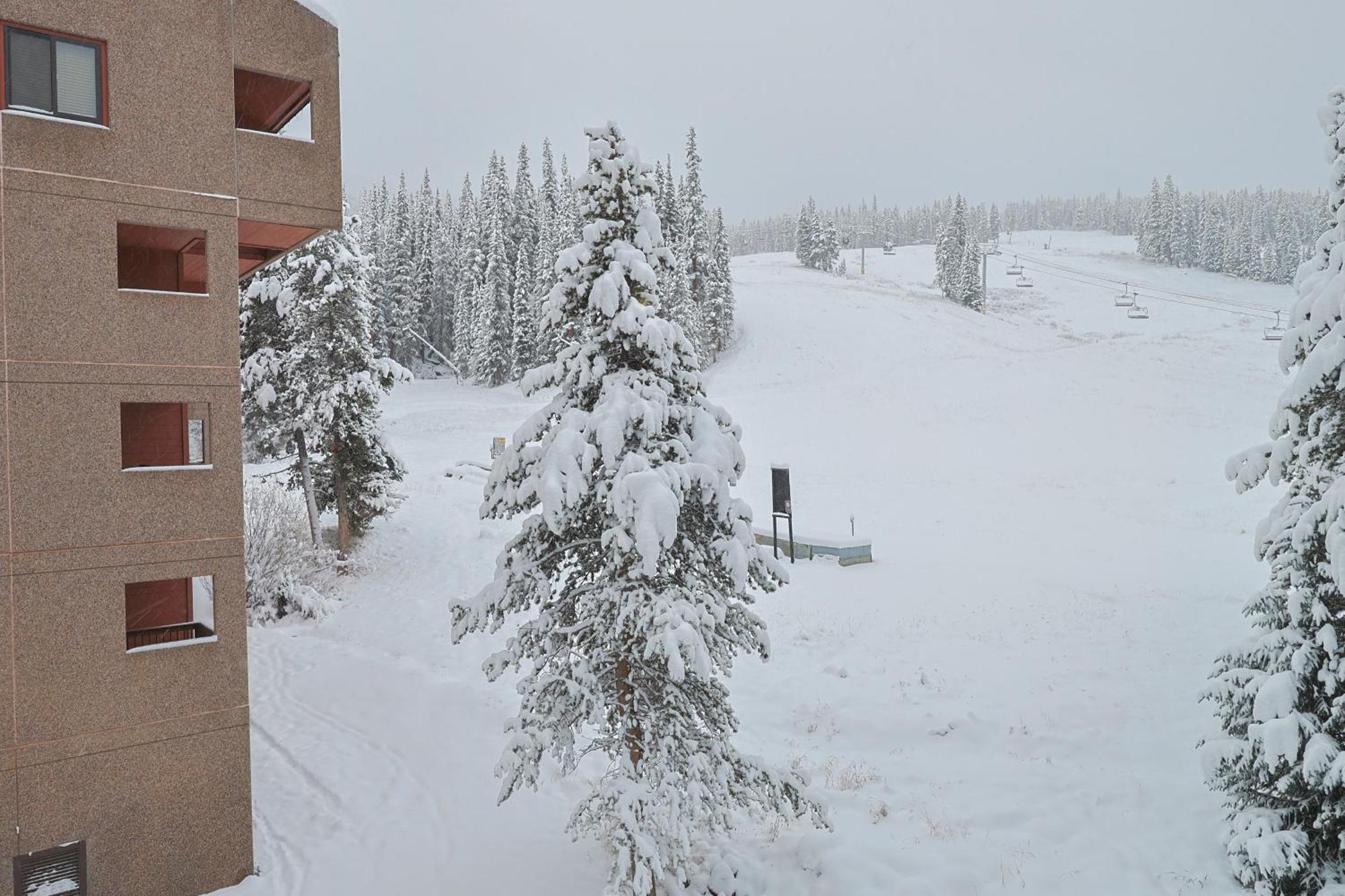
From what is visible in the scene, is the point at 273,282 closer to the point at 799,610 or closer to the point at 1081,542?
the point at 799,610

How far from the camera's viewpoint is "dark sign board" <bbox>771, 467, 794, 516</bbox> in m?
23.6

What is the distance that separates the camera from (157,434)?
469 inches

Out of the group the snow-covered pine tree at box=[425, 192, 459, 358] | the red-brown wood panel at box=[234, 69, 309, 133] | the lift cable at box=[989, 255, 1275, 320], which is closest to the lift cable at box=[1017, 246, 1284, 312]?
the lift cable at box=[989, 255, 1275, 320]

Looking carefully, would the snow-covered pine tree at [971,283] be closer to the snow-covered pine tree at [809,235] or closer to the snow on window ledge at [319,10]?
the snow-covered pine tree at [809,235]

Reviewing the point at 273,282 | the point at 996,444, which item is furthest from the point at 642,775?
the point at 996,444

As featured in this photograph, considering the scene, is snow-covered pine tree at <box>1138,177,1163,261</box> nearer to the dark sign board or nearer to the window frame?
the dark sign board

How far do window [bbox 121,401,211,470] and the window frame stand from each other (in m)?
3.60

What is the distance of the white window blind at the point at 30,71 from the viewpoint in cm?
871

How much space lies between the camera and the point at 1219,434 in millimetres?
40031

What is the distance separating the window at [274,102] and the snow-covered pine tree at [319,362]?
10974mm

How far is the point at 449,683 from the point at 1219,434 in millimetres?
39757

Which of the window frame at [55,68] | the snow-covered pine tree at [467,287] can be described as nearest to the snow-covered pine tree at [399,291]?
the snow-covered pine tree at [467,287]

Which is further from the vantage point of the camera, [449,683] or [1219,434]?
[1219,434]

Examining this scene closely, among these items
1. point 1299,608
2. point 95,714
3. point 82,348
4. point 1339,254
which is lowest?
point 95,714
